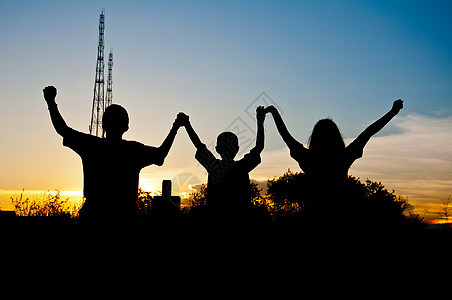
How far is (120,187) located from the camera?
13.5 feet

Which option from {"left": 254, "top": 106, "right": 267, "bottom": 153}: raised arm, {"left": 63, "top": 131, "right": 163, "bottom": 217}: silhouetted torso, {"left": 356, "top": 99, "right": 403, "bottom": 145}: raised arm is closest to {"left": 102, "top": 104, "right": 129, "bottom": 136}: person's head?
{"left": 63, "top": 131, "right": 163, "bottom": 217}: silhouetted torso

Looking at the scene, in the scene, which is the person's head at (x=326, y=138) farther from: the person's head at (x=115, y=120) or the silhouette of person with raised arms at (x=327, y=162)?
the person's head at (x=115, y=120)

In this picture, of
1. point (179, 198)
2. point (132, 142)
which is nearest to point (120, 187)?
point (132, 142)

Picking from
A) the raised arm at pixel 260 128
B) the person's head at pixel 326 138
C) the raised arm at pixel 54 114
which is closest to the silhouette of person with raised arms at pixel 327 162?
the person's head at pixel 326 138

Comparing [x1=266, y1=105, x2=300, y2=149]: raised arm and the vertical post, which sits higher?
[x1=266, y1=105, x2=300, y2=149]: raised arm

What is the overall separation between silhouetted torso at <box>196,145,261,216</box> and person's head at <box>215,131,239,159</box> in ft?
0.43

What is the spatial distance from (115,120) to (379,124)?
3314mm

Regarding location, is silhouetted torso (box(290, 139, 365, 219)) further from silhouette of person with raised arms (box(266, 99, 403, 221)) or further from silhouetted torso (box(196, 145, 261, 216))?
silhouetted torso (box(196, 145, 261, 216))

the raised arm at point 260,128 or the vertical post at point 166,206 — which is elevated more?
the raised arm at point 260,128

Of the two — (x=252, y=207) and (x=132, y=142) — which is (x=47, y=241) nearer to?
(x=132, y=142)

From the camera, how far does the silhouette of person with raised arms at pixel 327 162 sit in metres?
4.50

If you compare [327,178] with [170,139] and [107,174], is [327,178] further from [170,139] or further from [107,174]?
[107,174]

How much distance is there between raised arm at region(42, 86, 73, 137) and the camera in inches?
167

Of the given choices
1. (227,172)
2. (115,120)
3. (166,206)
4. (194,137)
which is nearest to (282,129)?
(227,172)
